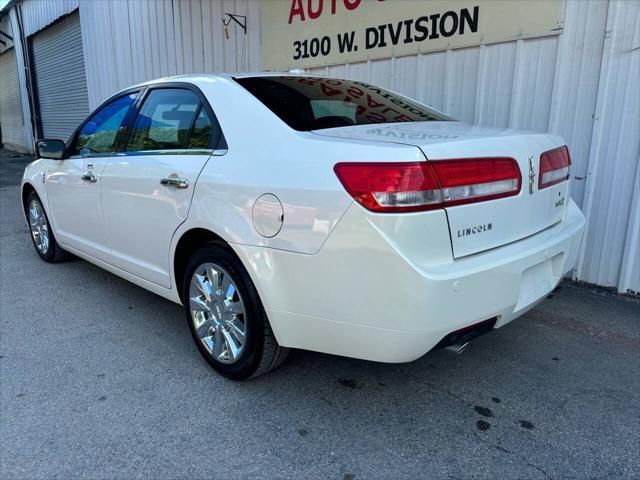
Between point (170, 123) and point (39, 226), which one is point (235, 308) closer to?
point (170, 123)

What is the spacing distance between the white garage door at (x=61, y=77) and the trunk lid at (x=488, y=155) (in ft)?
41.7

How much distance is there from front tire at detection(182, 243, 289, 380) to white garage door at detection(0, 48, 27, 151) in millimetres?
17968

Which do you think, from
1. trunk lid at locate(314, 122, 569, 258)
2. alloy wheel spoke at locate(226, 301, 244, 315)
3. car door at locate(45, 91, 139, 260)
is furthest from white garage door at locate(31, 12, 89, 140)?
trunk lid at locate(314, 122, 569, 258)

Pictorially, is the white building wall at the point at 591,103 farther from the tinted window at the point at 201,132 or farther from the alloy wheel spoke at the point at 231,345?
the alloy wheel spoke at the point at 231,345

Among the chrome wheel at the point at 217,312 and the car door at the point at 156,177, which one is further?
the car door at the point at 156,177

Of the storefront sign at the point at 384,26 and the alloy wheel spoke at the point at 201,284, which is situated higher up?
the storefront sign at the point at 384,26

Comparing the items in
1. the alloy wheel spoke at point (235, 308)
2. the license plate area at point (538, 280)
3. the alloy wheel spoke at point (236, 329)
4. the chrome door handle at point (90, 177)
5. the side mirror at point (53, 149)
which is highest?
the side mirror at point (53, 149)

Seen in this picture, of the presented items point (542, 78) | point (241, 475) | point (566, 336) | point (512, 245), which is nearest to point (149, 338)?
point (241, 475)

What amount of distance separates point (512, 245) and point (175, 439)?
1.80m

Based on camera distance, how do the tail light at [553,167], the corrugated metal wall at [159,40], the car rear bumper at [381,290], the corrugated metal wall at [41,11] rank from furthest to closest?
the corrugated metal wall at [41,11] → the corrugated metal wall at [159,40] → the tail light at [553,167] → the car rear bumper at [381,290]

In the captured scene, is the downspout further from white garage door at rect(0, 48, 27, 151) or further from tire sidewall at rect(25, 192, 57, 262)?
tire sidewall at rect(25, 192, 57, 262)

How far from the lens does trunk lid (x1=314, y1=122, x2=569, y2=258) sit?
208 centimetres

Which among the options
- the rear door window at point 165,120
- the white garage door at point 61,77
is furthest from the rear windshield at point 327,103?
the white garage door at point 61,77

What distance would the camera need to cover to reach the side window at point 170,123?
2.86m
